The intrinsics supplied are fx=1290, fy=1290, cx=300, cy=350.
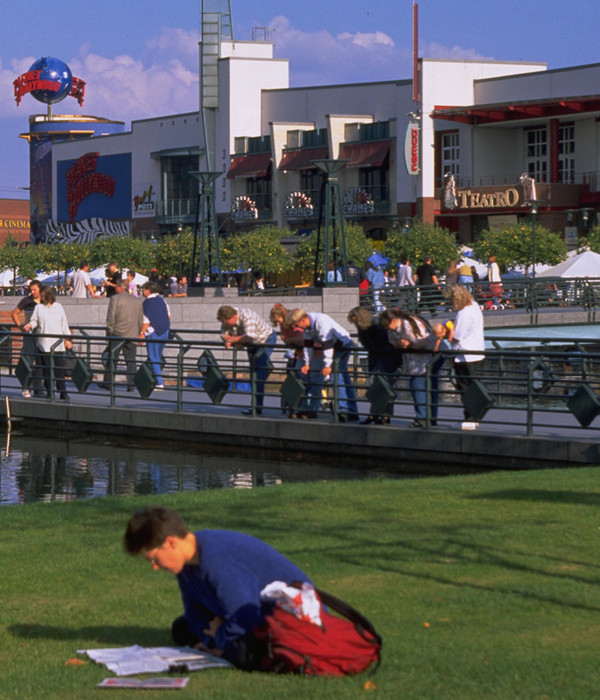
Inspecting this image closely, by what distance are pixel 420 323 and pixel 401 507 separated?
18.3ft

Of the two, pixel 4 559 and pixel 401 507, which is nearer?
pixel 4 559

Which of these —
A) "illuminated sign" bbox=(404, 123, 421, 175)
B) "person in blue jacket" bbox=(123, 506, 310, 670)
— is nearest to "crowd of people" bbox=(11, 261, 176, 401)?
"person in blue jacket" bbox=(123, 506, 310, 670)

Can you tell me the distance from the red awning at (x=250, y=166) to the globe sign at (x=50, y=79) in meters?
40.7

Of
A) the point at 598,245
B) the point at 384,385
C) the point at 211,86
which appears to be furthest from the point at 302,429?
the point at 211,86

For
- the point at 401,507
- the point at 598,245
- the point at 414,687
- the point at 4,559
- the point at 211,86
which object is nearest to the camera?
the point at 414,687

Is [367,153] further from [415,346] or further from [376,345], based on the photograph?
[415,346]

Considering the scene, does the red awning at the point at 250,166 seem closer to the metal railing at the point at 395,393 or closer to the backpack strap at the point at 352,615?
the metal railing at the point at 395,393

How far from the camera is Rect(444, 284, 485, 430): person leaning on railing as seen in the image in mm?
15289

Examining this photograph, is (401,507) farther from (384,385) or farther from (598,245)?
(598,245)

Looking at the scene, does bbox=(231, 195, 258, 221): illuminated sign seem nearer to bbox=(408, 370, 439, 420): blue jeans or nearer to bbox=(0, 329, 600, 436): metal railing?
bbox=(0, 329, 600, 436): metal railing

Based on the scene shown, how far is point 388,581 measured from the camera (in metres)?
7.62

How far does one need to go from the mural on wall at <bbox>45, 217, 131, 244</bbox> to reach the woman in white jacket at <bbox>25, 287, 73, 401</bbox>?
7655 centimetres

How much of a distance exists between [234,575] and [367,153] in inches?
2818

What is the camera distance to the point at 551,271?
47.0 m
